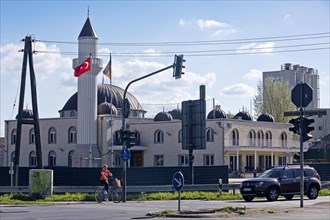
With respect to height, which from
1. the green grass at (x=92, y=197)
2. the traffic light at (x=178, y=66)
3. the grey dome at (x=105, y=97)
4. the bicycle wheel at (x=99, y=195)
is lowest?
the green grass at (x=92, y=197)

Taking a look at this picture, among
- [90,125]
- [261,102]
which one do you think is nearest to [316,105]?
[261,102]

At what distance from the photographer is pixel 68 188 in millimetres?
36250

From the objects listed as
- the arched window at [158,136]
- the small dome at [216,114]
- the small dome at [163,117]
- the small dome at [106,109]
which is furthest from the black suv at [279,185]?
the small dome at [216,114]

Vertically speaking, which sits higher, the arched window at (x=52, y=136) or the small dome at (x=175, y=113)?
the small dome at (x=175, y=113)

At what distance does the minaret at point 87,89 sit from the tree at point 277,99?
118 feet

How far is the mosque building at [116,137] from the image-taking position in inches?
3039

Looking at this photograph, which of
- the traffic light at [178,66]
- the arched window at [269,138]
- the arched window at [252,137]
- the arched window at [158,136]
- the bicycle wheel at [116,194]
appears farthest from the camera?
the arched window at [269,138]

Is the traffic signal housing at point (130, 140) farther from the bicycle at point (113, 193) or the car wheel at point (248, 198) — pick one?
the car wheel at point (248, 198)

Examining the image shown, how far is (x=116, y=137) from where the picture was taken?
77000 mm

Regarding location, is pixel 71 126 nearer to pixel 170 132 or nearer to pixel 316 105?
pixel 170 132

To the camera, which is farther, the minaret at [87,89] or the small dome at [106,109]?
the small dome at [106,109]

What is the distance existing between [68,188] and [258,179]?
400 inches

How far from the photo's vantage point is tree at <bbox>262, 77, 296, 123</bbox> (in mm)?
104500

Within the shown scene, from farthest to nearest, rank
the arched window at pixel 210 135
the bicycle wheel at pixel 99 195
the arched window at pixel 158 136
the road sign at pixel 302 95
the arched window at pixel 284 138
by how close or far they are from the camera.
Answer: the arched window at pixel 284 138
the arched window at pixel 158 136
the arched window at pixel 210 135
the bicycle wheel at pixel 99 195
the road sign at pixel 302 95
